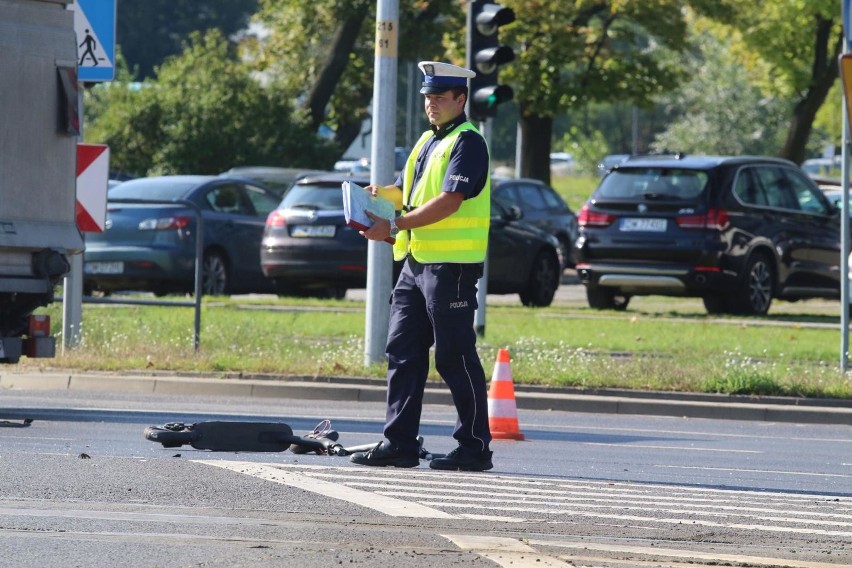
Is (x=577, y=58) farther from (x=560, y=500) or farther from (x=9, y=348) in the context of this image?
(x=560, y=500)

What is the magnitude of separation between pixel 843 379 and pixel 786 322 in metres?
6.21

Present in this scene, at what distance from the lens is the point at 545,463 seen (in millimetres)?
10180

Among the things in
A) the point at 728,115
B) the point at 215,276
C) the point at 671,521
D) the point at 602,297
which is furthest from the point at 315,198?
the point at 728,115

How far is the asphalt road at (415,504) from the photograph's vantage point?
6.70m

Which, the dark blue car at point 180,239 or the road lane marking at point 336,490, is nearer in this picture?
the road lane marking at point 336,490

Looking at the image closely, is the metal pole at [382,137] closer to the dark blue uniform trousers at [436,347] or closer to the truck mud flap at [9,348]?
the truck mud flap at [9,348]

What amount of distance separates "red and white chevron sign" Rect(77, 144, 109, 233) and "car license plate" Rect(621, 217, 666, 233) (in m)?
8.15

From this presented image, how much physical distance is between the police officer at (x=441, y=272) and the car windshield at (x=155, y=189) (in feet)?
43.5

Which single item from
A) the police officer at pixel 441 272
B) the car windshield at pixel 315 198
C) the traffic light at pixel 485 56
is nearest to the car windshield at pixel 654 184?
the car windshield at pixel 315 198

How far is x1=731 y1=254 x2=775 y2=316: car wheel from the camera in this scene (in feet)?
70.2

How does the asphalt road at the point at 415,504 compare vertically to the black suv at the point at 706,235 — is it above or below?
below

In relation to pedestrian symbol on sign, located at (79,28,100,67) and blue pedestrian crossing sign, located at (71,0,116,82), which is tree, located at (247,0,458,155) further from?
pedestrian symbol on sign, located at (79,28,100,67)

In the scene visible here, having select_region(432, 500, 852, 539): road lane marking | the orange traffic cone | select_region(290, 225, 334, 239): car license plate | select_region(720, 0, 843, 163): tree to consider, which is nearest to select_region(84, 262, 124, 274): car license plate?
select_region(290, 225, 334, 239): car license plate

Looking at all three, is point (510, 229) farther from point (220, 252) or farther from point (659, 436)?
point (659, 436)
